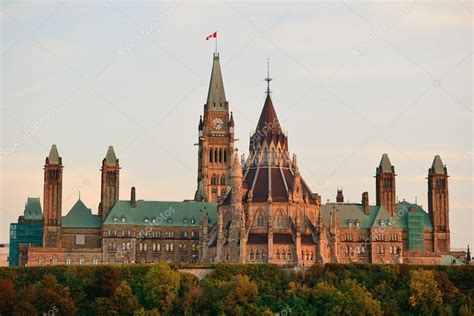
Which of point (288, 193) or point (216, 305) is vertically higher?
point (288, 193)

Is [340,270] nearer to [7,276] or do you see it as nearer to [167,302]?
[167,302]

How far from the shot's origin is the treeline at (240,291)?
149375 millimetres

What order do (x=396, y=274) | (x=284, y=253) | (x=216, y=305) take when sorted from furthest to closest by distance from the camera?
(x=284, y=253), (x=396, y=274), (x=216, y=305)

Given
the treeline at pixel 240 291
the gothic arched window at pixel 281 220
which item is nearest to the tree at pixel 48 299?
the treeline at pixel 240 291

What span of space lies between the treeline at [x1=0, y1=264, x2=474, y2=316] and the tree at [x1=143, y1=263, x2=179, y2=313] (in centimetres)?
11

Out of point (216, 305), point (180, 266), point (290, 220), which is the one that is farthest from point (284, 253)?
point (216, 305)

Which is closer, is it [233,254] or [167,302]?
[167,302]

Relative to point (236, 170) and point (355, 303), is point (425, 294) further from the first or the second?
point (236, 170)

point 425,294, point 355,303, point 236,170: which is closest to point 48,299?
point 355,303

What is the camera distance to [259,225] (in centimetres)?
19775

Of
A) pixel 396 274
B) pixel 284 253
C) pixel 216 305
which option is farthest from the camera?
pixel 284 253

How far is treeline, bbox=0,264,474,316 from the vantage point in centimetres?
14938

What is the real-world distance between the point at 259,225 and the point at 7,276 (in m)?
47.7

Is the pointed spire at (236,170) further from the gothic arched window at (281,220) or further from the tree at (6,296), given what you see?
the tree at (6,296)
